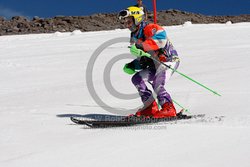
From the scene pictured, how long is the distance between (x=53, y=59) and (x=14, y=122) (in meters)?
10.5

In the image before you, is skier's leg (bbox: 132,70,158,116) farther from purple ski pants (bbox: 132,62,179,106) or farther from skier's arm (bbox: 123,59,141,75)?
skier's arm (bbox: 123,59,141,75)

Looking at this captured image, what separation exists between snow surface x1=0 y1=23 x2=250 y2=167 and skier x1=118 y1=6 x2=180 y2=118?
0.71 m

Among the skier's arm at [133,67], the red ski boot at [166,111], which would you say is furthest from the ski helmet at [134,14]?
the red ski boot at [166,111]

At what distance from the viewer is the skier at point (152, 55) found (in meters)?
6.61

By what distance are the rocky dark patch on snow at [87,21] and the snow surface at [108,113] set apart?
32120 millimetres

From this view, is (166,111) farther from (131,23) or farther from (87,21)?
(87,21)

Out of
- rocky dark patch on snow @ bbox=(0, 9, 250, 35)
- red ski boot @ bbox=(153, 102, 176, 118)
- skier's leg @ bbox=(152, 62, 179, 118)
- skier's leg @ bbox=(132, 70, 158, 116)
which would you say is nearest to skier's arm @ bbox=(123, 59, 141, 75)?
skier's leg @ bbox=(132, 70, 158, 116)

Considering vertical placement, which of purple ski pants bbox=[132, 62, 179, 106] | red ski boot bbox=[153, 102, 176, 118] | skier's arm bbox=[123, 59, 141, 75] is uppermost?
skier's arm bbox=[123, 59, 141, 75]

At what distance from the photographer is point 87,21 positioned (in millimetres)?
55750

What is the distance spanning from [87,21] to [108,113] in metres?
48.4

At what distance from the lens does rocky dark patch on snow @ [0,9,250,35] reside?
166ft

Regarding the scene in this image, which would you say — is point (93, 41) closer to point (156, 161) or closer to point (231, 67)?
point (231, 67)

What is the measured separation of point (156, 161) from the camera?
4.26 m

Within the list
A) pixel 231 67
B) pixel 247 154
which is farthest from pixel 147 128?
pixel 231 67
